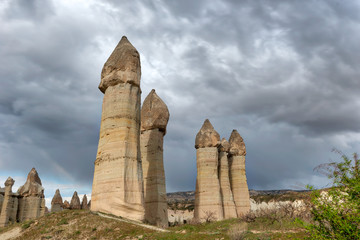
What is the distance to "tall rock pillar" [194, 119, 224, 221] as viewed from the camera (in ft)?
97.8

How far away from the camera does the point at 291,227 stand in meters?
15.3

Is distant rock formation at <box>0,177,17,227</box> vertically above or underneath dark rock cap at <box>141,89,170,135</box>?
underneath

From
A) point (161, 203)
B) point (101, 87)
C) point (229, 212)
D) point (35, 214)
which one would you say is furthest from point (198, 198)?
point (35, 214)

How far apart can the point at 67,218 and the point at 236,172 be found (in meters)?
23.6

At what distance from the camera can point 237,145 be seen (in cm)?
3797

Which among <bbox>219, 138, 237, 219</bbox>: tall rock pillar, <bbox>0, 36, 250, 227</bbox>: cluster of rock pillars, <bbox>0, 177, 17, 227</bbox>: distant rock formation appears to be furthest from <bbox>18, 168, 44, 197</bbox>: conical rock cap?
<bbox>219, 138, 237, 219</bbox>: tall rock pillar

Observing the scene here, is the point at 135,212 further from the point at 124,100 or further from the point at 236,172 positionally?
the point at 236,172

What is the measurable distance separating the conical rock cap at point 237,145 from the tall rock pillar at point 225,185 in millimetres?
1697

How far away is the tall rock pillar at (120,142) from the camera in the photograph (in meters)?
18.0

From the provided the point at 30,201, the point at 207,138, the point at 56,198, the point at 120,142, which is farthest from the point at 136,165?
the point at 56,198

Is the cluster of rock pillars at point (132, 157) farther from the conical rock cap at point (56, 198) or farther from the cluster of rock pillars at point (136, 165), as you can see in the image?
the conical rock cap at point (56, 198)

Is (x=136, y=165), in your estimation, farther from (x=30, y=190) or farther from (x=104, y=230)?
(x=30, y=190)

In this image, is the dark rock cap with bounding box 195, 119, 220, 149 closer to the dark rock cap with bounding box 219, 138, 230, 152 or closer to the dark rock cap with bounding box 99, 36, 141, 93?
the dark rock cap with bounding box 219, 138, 230, 152

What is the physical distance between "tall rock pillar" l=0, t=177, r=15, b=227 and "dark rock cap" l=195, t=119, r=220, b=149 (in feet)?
65.7
